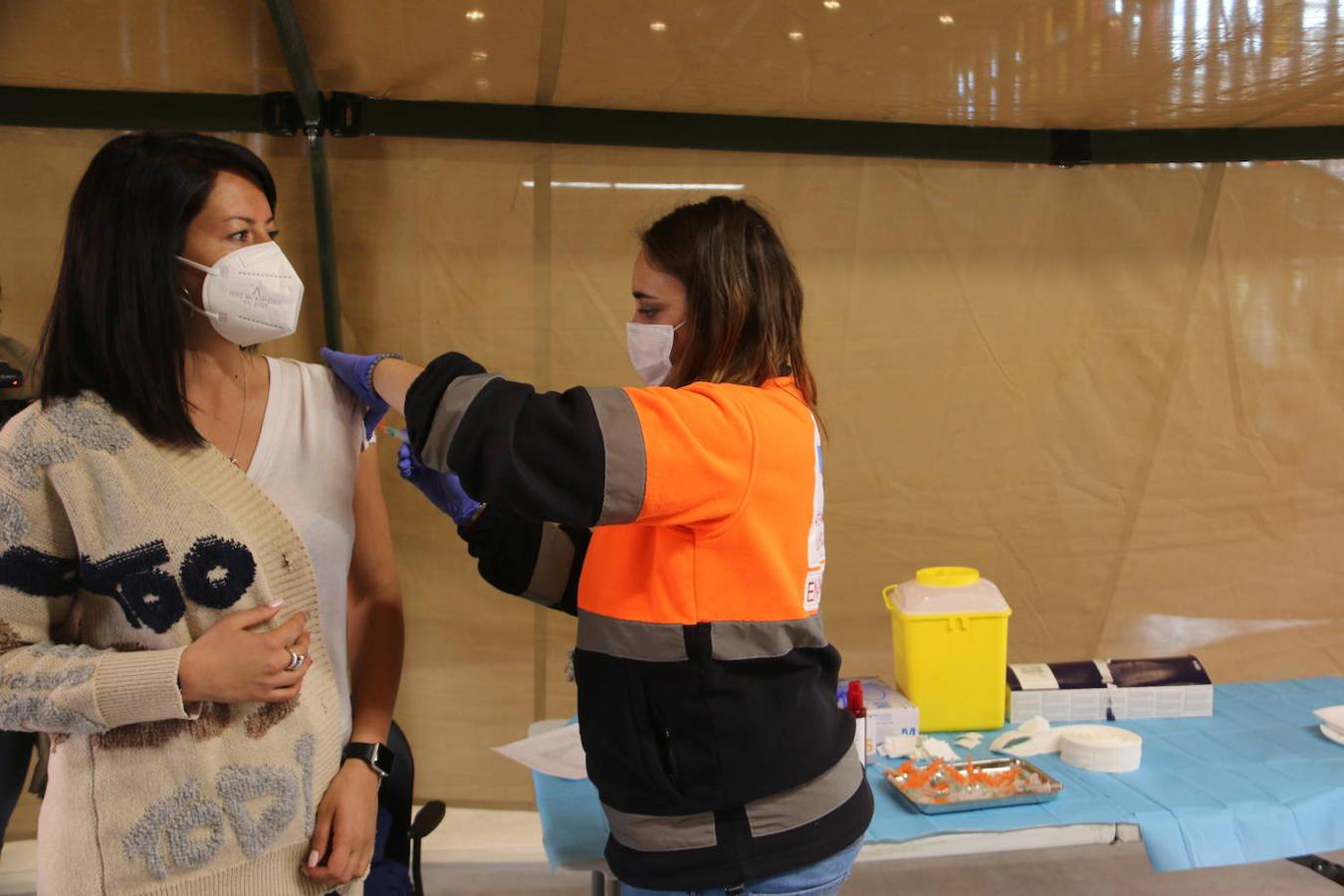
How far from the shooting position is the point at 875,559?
10.1ft

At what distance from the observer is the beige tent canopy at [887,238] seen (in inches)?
90.8

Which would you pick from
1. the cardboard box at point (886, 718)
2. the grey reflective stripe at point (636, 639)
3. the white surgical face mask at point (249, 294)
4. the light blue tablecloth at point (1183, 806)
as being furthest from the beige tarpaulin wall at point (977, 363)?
the grey reflective stripe at point (636, 639)

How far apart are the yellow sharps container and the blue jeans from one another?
1026 millimetres

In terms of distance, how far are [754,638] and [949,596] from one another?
47.2 inches

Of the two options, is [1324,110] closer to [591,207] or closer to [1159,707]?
[1159,707]

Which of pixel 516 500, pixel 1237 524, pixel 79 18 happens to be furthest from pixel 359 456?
pixel 1237 524

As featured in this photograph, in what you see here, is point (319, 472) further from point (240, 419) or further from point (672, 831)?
point (672, 831)

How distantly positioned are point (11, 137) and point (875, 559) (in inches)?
97.2

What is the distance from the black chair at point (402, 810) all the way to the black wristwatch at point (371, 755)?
358 mm

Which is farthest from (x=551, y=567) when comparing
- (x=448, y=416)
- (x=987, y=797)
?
(x=987, y=797)

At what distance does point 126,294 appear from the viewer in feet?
3.87

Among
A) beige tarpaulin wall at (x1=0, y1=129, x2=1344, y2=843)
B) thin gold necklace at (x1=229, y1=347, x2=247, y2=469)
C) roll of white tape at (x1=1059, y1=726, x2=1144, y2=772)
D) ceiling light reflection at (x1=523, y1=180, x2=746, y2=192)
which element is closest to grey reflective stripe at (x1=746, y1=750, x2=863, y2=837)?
thin gold necklace at (x1=229, y1=347, x2=247, y2=469)

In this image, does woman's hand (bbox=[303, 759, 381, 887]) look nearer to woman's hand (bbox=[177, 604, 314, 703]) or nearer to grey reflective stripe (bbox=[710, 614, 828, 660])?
woman's hand (bbox=[177, 604, 314, 703])

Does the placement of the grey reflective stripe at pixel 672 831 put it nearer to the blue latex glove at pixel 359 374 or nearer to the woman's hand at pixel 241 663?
the woman's hand at pixel 241 663
